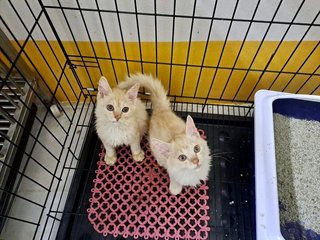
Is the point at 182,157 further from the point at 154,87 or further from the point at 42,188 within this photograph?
the point at 42,188

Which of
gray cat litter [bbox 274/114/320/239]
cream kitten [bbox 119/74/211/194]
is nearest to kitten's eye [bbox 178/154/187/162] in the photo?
cream kitten [bbox 119/74/211/194]

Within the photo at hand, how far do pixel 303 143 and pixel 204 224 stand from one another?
24.8 inches

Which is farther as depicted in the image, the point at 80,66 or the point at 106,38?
the point at 80,66

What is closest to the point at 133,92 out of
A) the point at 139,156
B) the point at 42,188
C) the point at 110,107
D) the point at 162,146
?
the point at 110,107

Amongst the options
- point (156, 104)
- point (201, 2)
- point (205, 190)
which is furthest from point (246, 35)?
point (205, 190)

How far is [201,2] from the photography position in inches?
49.6

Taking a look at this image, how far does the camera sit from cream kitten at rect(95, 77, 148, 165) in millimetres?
1191

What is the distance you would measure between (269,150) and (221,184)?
37 centimetres

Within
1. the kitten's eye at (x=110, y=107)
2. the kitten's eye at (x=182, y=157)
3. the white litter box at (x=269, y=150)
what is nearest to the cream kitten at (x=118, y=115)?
the kitten's eye at (x=110, y=107)

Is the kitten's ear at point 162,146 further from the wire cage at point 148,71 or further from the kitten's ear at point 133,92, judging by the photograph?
the wire cage at point 148,71

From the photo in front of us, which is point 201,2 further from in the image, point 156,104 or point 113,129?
point 113,129

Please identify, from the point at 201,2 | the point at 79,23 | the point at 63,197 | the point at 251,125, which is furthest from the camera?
the point at 251,125

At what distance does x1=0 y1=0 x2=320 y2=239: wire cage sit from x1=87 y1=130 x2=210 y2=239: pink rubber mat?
0.06m

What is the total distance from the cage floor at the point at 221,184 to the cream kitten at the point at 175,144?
0.25m
